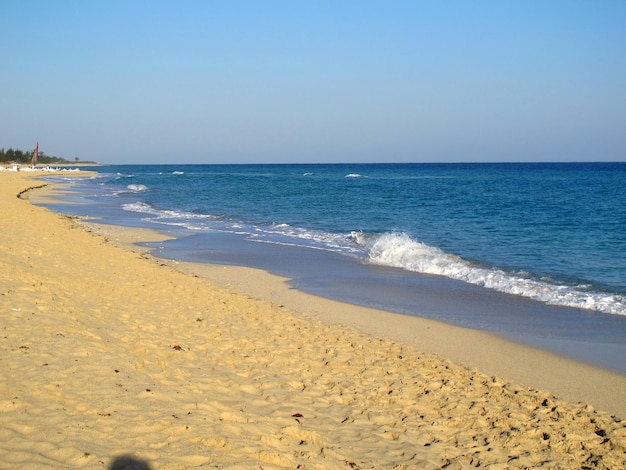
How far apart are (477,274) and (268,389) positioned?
8.18 meters

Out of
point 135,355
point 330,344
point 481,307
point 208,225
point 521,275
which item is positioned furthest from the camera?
point 208,225

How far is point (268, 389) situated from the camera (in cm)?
565

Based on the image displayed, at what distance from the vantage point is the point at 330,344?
7.45 m

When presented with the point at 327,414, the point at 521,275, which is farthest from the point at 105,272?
the point at 521,275

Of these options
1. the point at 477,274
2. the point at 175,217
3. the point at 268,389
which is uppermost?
the point at 175,217

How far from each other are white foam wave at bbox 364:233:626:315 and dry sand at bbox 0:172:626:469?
3060mm

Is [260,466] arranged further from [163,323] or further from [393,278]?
[393,278]

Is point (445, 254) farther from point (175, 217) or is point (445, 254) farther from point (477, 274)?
point (175, 217)

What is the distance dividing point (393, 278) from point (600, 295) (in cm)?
411

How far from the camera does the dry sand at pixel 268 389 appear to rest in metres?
4.18

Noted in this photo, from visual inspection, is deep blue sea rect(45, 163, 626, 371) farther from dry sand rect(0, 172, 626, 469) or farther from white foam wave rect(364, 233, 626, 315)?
dry sand rect(0, 172, 626, 469)

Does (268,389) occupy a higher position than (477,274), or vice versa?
(477,274)

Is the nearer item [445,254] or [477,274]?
[477,274]

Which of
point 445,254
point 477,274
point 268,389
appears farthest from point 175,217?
point 268,389
